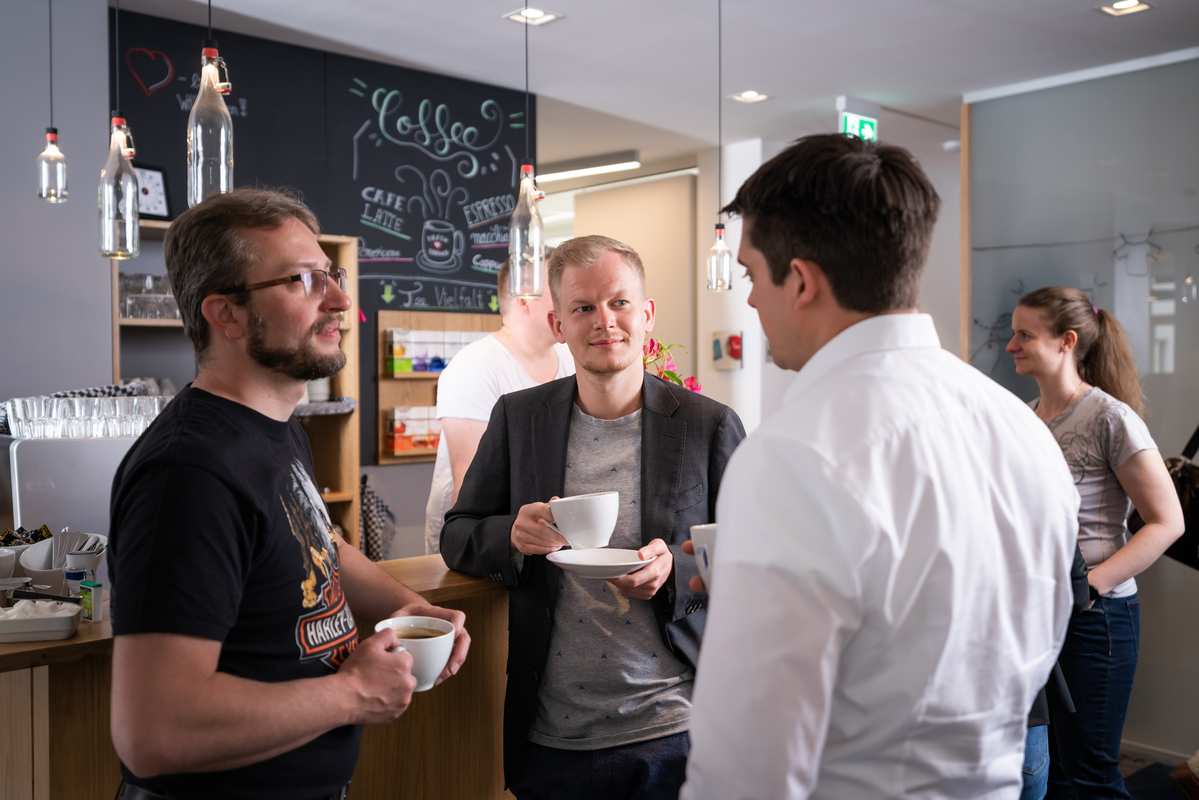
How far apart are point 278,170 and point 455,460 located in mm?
2600

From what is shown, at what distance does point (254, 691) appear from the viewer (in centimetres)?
118

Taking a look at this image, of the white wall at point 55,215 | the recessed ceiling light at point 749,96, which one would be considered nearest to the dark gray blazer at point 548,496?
the white wall at point 55,215

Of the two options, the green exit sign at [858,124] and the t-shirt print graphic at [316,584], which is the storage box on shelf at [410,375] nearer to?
the green exit sign at [858,124]

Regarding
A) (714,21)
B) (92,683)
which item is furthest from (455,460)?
(714,21)

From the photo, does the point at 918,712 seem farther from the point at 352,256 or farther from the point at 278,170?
the point at 278,170

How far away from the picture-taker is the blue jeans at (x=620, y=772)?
5.91 feet

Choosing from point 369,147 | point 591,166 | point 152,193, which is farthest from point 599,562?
point 591,166

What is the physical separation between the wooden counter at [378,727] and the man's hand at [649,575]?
49 centimetres

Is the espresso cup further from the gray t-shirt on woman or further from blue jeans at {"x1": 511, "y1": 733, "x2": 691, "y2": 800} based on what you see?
blue jeans at {"x1": 511, "y1": 733, "x2": 691, "y2": 800}

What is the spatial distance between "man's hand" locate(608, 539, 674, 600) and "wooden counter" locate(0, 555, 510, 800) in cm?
49

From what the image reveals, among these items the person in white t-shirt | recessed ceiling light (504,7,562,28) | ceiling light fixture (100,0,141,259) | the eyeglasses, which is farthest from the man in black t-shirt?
recessed ceiling light (504,7,562,28)

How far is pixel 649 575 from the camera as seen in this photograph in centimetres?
171

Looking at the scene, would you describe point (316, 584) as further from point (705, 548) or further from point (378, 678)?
point (705, 548)

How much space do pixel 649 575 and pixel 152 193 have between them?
11.9 ft
